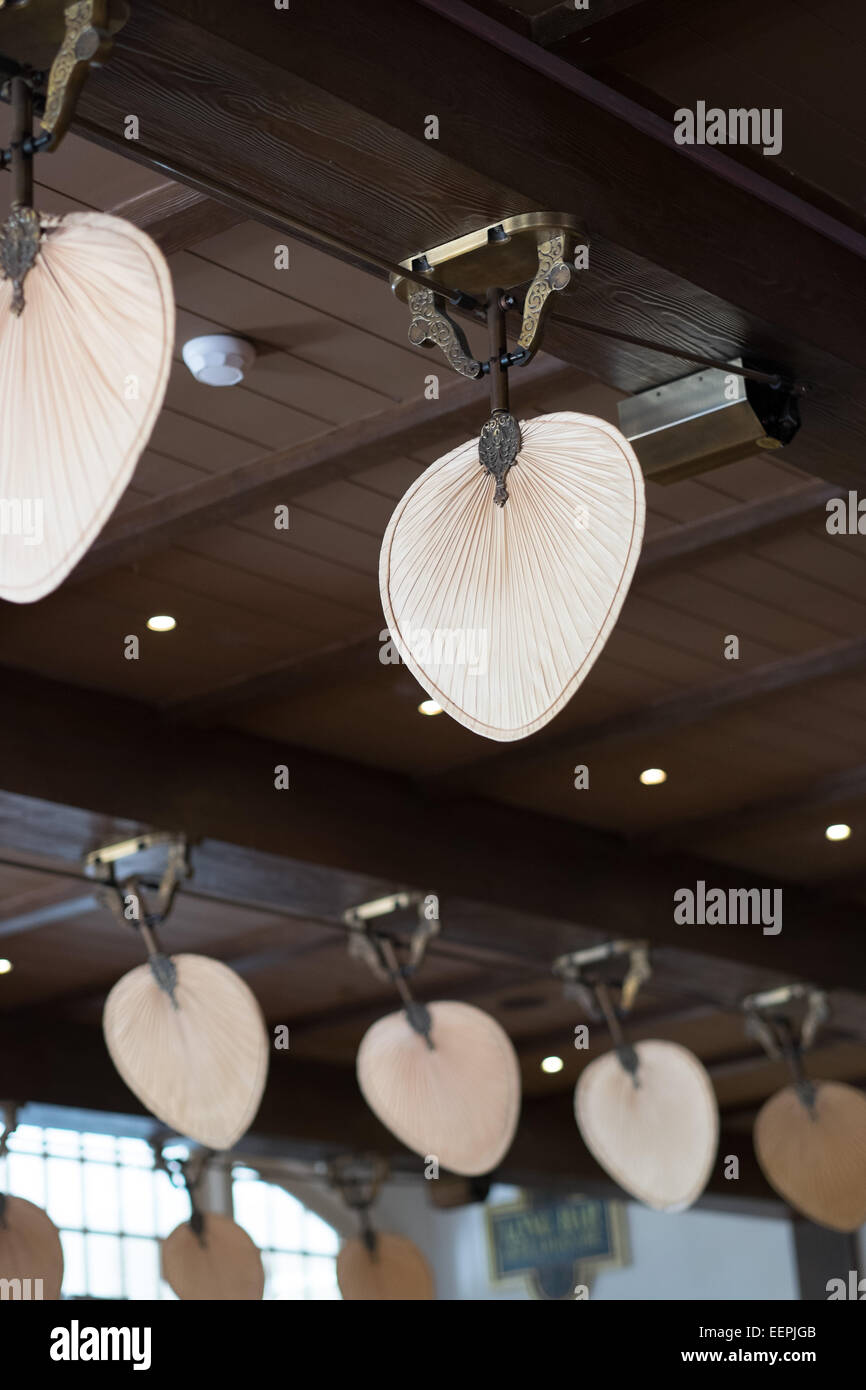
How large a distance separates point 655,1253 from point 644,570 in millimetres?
10455

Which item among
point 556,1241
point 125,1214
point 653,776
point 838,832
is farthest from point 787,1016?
point 556,1241

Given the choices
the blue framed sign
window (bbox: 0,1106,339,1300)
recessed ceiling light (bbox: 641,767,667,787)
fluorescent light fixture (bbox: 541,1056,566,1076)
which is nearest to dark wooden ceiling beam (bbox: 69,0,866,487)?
recessed ceiling light (bbox: 641,767,667,787)

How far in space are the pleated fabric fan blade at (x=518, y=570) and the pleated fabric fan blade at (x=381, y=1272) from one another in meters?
5.54

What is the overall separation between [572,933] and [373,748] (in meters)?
1.18

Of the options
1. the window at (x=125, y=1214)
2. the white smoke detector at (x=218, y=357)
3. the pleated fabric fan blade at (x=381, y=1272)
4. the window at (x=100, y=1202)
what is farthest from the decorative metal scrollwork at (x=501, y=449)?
the window at (x=100, y=1202)

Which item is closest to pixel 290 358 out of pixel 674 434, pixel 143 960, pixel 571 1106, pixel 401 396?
pixel 401 396

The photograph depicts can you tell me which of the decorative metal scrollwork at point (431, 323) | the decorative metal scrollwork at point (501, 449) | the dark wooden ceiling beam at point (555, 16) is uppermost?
the dark wooden ceiling beam at point (555, 16)

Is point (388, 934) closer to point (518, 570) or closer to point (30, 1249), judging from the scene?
point (30, 1249)

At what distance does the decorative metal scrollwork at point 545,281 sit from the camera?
284cm

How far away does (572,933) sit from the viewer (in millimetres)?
6586

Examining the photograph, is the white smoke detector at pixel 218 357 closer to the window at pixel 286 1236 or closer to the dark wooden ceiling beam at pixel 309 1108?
the dark wooden ceiling beam at pixel 309 1108

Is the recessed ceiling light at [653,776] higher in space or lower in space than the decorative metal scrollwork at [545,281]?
higher

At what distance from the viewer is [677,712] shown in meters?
5.63
